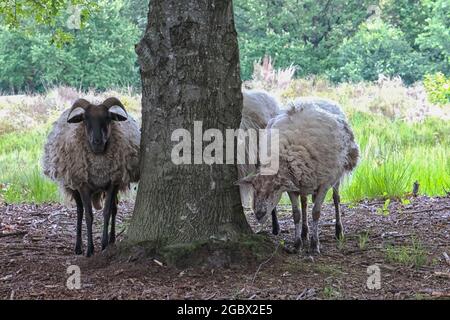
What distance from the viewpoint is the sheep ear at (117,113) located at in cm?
651

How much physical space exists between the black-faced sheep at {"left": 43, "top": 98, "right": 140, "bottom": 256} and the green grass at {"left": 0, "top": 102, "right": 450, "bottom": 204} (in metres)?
2.81

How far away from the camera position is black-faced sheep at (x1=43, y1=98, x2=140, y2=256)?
6422 millimetres

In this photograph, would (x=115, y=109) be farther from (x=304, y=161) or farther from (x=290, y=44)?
(x=290, y=44)

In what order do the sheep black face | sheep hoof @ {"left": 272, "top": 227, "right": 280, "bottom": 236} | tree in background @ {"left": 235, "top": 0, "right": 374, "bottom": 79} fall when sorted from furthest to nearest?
tree in background @ {"left": 235, "top": 0, "right": 374, "bottom": 79}, sheep hoof @ {"left": 272, "top": 227, "right": 280, "bottom": 236}, the sheep black face

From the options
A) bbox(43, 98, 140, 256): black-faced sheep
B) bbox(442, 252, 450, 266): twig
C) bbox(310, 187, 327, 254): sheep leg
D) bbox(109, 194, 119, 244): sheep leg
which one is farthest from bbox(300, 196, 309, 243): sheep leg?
bbox(109, 194, 119, 244): sheep leg

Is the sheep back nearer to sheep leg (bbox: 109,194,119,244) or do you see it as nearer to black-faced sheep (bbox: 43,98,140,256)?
black-faced sheep (bbox: 43,98,140,256)

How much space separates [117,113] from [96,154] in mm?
434

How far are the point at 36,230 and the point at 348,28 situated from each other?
27.2 meters

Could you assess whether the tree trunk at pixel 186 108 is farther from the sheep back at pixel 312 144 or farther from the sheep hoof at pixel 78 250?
the sheep hoof at pixel 78 250
